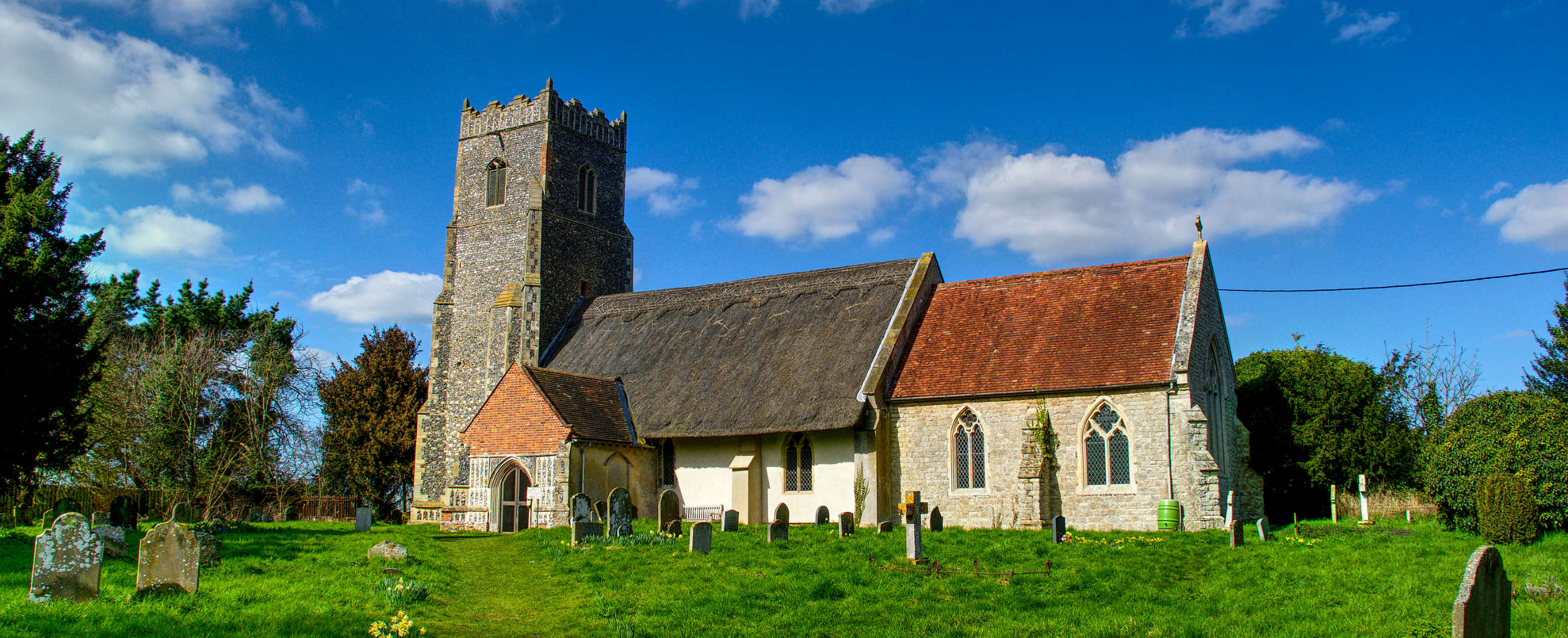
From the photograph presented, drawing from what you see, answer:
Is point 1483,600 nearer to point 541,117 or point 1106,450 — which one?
point 1106,450

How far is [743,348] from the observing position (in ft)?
95.0

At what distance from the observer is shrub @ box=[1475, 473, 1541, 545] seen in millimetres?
16750

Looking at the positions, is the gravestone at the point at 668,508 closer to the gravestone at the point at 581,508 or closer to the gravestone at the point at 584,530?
the gravestone at the point at 584,530

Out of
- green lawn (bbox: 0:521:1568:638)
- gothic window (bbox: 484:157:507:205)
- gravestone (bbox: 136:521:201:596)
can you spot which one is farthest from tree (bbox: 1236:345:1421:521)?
gravestone (bbox: 136:521:201:596)

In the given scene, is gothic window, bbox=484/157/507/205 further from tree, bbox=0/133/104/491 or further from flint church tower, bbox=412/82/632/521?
tree, bbox=0/133/104/491

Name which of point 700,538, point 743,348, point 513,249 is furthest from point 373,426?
point 700,538

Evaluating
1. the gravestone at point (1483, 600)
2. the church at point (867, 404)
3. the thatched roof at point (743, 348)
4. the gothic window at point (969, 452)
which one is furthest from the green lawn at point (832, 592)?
the thatched roof at point (743, 348)

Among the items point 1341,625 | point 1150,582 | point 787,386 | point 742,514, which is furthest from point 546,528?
point 1341,625

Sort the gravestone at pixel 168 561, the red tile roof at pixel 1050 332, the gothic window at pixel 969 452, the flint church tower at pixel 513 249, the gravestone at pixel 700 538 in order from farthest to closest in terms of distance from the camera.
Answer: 1. the flint church tower at pixel 513 249
2. the gothic window at pixel 969 452
3. the red tile roof at pixel 1050 332
4. the gravestone at pixel 700 538
5. the gravestone at pixel 168 561

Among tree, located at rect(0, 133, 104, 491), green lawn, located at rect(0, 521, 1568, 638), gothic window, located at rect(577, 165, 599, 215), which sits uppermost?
gothic window, located at rect(577, 165, 599, 215)

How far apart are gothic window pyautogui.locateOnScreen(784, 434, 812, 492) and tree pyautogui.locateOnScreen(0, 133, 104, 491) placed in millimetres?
15916

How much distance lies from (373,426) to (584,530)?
80.7ft

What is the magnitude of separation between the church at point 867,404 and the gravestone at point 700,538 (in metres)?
7.19

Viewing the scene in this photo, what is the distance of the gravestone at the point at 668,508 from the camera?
20.2m
